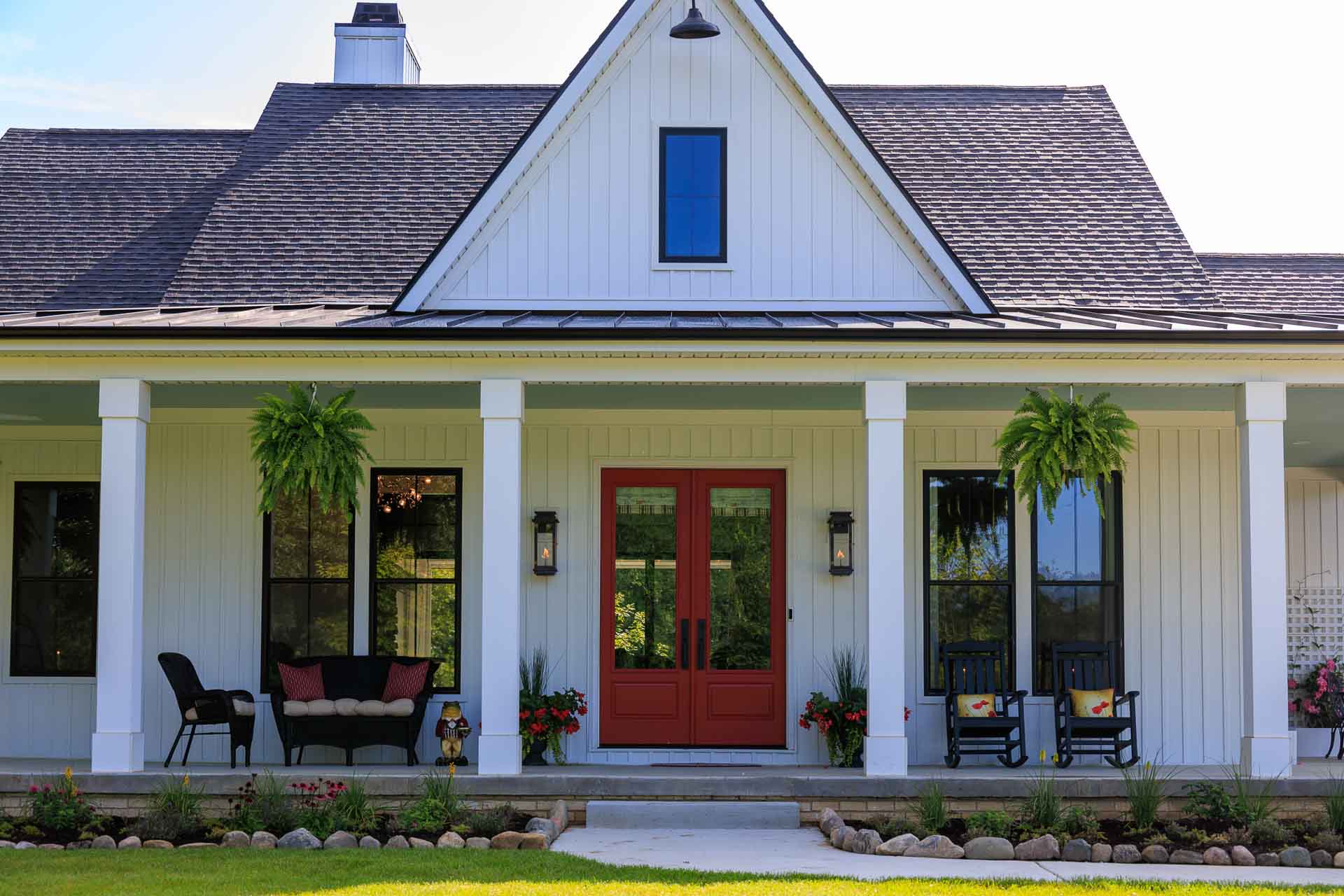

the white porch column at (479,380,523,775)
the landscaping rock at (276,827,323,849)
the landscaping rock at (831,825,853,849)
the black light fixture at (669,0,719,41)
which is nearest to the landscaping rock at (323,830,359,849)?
the landscaping rock at (276,827,323,849)

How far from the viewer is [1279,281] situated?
568 inches

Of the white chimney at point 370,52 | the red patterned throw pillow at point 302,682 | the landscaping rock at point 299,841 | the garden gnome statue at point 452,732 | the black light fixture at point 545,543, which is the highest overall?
the white chimney at point 370,52

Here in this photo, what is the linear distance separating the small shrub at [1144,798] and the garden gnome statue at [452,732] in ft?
15.7

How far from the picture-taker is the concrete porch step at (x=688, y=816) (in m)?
9.68

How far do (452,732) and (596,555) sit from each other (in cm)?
Result: 202

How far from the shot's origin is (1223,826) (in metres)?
9.28

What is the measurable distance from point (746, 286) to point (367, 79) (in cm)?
783

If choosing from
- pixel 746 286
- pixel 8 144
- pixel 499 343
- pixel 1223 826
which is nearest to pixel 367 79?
pixel 8 144

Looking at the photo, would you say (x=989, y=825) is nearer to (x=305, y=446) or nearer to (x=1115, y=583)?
(x=1115, y=583)

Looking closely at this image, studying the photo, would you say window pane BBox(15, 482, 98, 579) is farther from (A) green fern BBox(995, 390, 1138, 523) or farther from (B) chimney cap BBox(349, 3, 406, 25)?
(A) green fern BBox(995, 390, 1138, 523)

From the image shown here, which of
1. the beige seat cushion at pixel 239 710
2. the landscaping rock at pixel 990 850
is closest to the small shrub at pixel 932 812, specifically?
the landscaping rock at pixel 990 850

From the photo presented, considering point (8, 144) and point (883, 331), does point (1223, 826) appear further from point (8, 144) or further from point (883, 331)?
point (8, 144)

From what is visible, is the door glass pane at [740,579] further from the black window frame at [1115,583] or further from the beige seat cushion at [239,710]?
the beige seat cushion at [239,710]

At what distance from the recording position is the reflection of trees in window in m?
12.2
